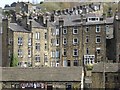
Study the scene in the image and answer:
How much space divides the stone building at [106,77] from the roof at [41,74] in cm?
130

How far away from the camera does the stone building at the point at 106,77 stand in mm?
30859

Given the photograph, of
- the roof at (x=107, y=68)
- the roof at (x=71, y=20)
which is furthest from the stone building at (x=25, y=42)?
the roof at (x=107, y=68)

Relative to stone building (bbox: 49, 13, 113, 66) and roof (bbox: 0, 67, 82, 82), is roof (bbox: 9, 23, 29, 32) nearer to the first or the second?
stone building (bbox: 49, 13, 113, 66)

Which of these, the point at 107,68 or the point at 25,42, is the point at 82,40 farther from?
the point at 107,68

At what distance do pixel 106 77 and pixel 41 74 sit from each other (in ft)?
15.7

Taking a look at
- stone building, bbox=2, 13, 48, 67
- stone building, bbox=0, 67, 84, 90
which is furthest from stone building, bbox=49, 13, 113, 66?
stone building, bbox=0, 67, 84, 90

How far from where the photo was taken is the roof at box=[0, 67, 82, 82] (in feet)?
98.2

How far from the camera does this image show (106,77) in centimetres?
3116

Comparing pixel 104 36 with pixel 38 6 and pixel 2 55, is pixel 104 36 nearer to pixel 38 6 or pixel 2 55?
pixel 2 55

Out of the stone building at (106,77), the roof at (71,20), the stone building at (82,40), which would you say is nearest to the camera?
the stone building at (106,77)

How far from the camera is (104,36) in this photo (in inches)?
1590

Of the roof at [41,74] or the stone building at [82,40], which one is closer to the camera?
the roof at [41,74]

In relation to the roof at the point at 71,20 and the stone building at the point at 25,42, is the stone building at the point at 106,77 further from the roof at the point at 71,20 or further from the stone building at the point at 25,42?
the roof at the point at 71,20

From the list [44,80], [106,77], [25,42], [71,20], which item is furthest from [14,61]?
[106,77]
